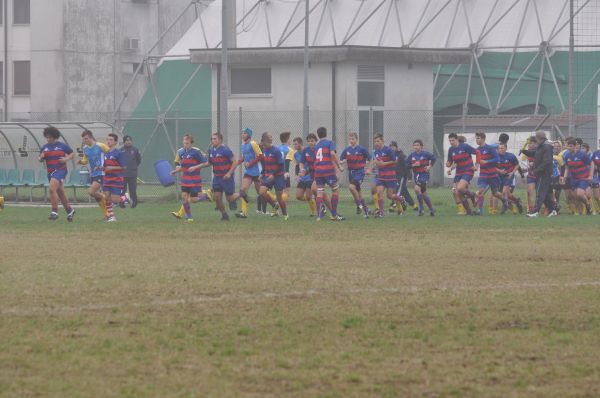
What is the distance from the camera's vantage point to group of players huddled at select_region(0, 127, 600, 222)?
84.5ft

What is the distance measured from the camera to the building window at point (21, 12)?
6569cm

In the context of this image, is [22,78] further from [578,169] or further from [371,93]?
[578,169]

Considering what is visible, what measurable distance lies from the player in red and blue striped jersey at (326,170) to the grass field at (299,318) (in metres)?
6.47

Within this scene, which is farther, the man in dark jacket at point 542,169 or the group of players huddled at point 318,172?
the man in dark jacket at point 542,169

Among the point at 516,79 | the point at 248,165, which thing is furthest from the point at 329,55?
the point at 248,165

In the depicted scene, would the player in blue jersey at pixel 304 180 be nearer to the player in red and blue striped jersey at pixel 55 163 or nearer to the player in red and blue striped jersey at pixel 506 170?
the player in red and blue striped jersey at pixel 506 170

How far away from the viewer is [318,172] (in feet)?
86.0

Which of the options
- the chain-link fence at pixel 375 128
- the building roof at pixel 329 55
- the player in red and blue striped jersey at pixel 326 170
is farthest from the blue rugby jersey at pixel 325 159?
the building roof at pixel 329 55

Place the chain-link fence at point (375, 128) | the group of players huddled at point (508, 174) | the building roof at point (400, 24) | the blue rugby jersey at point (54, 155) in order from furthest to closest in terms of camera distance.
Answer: the building roof at point (400, 24) < the chain-link fence at point (375, 128) < the group of players huddled at point (508, 174) < the blue rugby jersey at point (54, 155)

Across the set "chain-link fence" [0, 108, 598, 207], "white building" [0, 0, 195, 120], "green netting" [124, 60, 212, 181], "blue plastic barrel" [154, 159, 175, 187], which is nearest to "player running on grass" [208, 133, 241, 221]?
"blue plastic barrel" [154, 159, 175, 187]

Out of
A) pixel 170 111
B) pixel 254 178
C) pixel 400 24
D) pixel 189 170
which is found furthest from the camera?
pixel 400 24

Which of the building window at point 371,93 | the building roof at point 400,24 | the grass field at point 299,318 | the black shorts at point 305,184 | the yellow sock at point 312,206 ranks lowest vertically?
the grass field at point 299,318

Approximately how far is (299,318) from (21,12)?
57.9 metres

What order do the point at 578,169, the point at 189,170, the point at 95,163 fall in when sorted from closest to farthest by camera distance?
the point at 189,170 < the point at 95,163 < the point at 578,169
